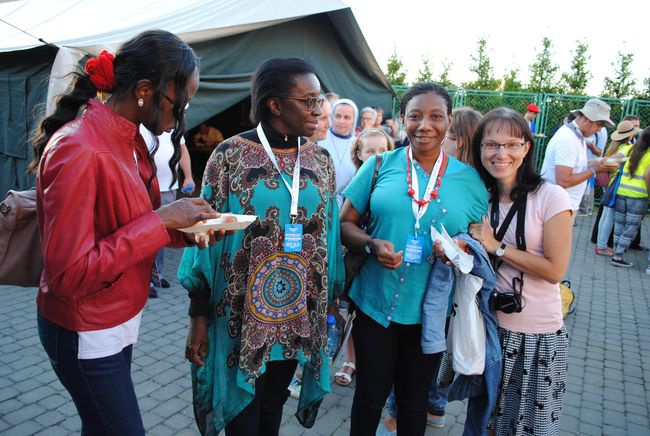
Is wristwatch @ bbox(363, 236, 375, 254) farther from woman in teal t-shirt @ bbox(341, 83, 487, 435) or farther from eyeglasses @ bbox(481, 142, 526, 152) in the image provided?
eyeglasses @ bbox(481, 142, 526, 152)

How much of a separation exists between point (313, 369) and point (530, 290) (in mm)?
1173

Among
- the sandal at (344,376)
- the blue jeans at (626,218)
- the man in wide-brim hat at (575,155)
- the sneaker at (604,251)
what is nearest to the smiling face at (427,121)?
the sandal at (344,376)

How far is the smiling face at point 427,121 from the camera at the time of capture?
7.75 feet

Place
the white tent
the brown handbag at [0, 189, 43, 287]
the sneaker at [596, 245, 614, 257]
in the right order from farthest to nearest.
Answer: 1. the sneaker at [596, 245, 614, 257]
2. the white tent
3. the brown handbag at [0, 189, 43, 287]

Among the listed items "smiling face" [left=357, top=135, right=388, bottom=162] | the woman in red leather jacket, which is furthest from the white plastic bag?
"smiling face" [left=357, top=135, right=388, bottom=162]

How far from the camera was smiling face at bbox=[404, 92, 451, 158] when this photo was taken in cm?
236

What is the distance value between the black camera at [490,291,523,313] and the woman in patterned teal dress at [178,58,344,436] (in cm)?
89

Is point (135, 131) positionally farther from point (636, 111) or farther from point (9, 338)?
point (636, 111)

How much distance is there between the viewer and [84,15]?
7527 millimetres

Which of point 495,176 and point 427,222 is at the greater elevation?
point 495,176

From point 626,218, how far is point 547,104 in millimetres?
6218

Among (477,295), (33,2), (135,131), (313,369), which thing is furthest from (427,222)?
(33,2)

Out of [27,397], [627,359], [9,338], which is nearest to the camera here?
[27,397]

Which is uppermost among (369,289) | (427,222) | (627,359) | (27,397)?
(427,222)
